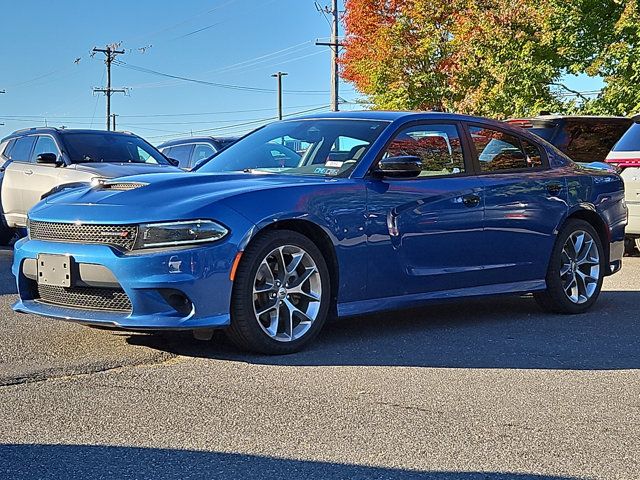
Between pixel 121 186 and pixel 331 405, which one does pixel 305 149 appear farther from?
pixel 331 405

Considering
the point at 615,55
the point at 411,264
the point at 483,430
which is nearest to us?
the point at 483,430

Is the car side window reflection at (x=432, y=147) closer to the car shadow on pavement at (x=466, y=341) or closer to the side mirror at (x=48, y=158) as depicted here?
the car shadow on pavement at (x=466, y=341)

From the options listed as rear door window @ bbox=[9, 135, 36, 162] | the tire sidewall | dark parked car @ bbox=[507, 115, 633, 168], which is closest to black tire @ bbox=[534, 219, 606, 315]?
the tire sidewall

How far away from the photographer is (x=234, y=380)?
194 inches

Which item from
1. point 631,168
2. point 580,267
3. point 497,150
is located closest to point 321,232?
point 497,150

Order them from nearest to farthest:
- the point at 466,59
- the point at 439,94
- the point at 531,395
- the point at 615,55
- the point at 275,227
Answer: the point at 531,395
the point at 275,227
the point at 615,55
the point at 466,59
the point at 439,94

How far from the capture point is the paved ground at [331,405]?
11.9 feet

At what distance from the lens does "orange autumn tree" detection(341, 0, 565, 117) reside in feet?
68.3

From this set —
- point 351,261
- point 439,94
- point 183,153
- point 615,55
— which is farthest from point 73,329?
point 439,94

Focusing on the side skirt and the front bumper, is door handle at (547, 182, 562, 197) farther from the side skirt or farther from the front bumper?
the front bumper

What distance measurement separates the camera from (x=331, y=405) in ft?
14.6

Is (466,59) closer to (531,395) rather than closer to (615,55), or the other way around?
(615,55)

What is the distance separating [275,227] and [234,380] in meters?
1.09

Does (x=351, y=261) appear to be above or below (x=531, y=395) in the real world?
above
